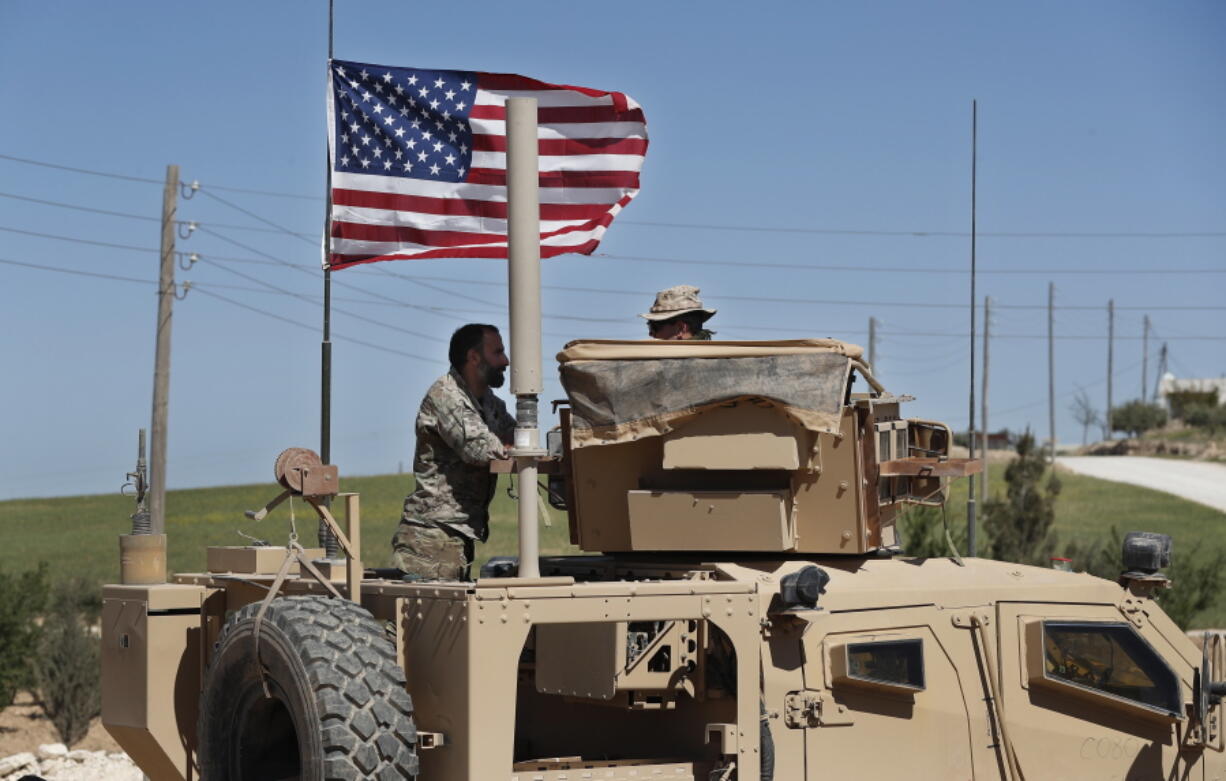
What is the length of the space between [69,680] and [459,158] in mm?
13441

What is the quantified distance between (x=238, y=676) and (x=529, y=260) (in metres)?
1.93

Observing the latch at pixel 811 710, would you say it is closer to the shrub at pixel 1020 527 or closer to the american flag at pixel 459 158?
the american flag at pixel 459 158

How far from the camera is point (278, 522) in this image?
1495 inches

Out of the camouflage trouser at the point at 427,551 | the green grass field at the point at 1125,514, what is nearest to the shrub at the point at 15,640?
the camouflage trouser at the point at 427,551

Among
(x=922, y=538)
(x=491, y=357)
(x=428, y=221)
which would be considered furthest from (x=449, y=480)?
(x=922, y=538)

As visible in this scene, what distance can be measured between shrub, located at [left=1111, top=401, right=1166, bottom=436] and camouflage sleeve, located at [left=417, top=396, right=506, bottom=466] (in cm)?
8330

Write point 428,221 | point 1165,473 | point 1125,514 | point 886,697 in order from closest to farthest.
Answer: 1. point 886,697
2. point 428,221
3. point 1125,514
4. point 1165,473

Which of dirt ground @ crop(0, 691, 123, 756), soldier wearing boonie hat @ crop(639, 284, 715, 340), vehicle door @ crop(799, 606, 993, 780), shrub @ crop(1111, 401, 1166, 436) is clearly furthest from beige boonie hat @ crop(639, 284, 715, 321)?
shrub @ crop(1111, 401, 1166, 436)

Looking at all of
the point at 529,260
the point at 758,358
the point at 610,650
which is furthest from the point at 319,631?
the point at 758,358

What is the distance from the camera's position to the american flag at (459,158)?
32.0 ft

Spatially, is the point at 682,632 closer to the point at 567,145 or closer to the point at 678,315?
the point at 678,315

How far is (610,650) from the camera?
20.3ft

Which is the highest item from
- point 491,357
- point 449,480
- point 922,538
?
point 491,357

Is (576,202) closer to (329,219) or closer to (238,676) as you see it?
(329,219)
